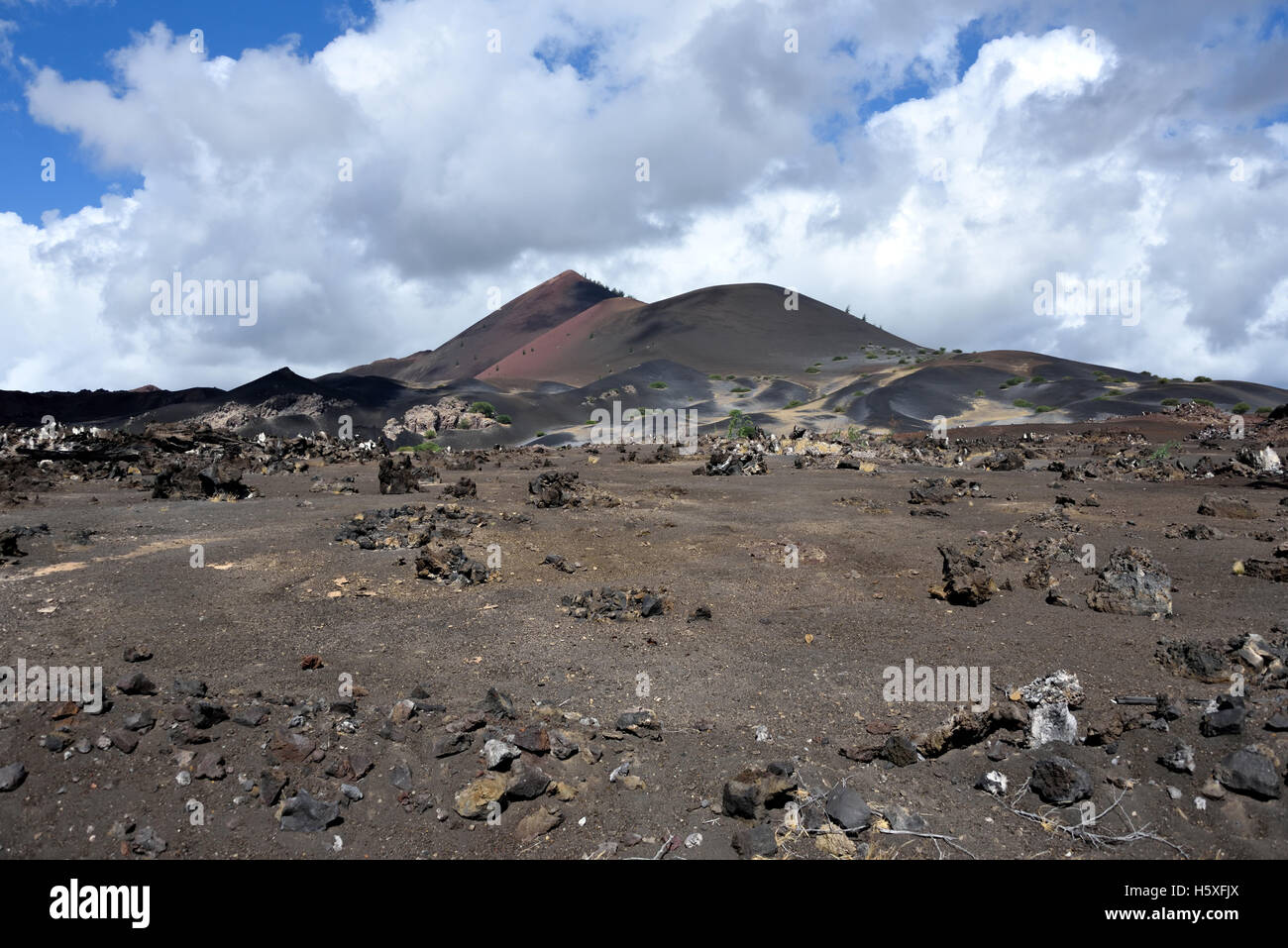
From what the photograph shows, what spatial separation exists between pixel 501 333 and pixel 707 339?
43.4 metres

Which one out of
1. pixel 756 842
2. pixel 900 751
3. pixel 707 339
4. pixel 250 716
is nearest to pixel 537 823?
pixel 756 842

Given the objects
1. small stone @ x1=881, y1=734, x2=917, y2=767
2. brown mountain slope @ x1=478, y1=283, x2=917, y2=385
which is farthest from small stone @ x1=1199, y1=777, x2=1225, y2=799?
brown mountain slope @ x1=478, y1=283, x2=917, y2=385

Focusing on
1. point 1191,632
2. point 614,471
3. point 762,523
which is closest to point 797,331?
point 614,471

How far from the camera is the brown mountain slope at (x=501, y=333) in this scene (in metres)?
103

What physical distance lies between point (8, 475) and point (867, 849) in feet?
66.5

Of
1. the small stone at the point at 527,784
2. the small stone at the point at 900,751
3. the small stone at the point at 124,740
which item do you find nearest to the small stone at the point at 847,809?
the small stone at the point at 900,751

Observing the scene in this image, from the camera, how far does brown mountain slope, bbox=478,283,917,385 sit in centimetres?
7575

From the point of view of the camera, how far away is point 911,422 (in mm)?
39656

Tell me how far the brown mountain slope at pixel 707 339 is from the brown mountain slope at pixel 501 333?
5.82 metres

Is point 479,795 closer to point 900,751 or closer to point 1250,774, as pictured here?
point 900,751

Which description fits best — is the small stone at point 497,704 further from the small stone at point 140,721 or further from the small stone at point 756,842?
the small stone at point 140,721

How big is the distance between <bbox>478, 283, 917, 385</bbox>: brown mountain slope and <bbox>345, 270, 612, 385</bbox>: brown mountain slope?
19.1 feet

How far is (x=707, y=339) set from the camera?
79938 mm
